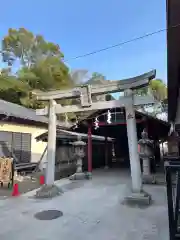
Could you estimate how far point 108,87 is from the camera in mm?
7484

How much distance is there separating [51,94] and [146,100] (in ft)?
11.3

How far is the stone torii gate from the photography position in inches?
267

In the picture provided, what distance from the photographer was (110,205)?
6418 millimetres

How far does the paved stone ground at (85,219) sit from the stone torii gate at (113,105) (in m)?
0.58

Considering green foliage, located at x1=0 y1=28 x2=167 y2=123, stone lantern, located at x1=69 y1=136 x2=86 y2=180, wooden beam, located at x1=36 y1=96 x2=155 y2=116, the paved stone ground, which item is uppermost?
green foliage, located at x1=0 y1=28 x2=167 y2=123

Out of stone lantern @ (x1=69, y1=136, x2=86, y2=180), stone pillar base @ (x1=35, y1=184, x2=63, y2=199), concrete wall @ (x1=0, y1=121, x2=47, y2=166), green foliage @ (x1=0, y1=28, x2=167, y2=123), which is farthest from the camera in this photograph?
green foliage @ (x1=0, y1=28, x2=167, y2=123)

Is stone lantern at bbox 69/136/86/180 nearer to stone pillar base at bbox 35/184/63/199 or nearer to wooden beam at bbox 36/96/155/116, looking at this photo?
stone pillar base at bbox 35/184/63/199

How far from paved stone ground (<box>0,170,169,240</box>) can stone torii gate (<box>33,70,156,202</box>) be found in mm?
577

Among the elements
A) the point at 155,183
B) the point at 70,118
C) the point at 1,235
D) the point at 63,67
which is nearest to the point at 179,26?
the point at 1,235

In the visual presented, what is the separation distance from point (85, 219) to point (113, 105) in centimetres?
363

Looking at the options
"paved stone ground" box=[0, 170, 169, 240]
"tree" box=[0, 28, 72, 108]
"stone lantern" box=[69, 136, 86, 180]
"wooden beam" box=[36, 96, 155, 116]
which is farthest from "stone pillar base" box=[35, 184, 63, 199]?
"tree" box=[0, 28, 72, 108]

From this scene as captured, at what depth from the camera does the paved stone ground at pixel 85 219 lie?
429cm

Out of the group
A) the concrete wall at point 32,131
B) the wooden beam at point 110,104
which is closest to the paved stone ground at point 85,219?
the wooden beam at point 110,104

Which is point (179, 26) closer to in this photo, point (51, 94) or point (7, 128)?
point (51, 94)
